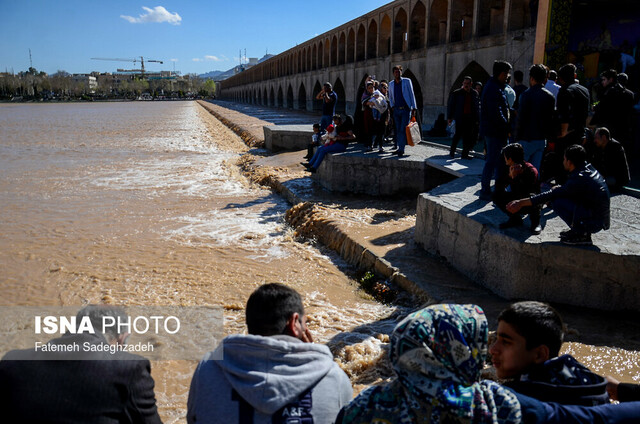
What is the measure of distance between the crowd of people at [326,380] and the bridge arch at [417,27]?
2070 centimetres

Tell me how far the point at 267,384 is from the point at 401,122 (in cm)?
752

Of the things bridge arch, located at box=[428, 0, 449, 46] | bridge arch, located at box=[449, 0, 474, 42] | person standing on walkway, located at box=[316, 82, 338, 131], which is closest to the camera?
person standing on walkway, located at box=[316, 82, 338, 131]

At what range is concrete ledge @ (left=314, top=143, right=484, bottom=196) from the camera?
876 centimetres

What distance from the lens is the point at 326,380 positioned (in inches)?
67.7

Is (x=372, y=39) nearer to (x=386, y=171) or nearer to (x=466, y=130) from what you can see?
(x=386, y=171)

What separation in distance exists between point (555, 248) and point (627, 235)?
715 mm

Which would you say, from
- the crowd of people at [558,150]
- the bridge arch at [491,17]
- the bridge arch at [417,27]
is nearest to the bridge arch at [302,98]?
the bridge arch at [417,27]

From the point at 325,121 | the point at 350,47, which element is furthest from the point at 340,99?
the point at 325,121

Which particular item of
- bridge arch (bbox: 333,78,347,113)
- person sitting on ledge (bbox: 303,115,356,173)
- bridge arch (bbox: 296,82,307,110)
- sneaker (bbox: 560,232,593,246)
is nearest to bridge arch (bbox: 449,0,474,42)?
person sitting on ledge (bbox: 303,115,356,173)

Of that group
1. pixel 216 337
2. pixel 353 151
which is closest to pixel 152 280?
pixel 216 337

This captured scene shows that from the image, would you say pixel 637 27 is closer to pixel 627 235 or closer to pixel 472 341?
pixel 627 235

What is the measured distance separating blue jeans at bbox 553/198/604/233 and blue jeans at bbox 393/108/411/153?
453 centimetres

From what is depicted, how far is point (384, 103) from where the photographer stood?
9.29 metres

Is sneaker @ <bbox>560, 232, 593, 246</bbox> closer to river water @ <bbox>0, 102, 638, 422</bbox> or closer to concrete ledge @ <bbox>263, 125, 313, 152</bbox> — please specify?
river water @ <bbox>0, 102, 638, 422</bbox>
